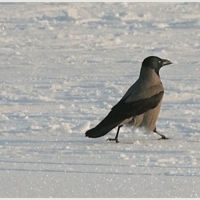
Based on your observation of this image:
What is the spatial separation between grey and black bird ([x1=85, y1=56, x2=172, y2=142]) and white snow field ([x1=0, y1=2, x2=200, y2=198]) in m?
0.15

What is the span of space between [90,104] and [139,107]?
210 centimetres

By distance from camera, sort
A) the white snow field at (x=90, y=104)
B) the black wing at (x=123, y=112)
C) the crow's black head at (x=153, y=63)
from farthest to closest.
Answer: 1. the crow's black head at (x=153, y=63)
2. the black wing at (x=123, y=112)
3. the white snow field at (x=90, y=104)

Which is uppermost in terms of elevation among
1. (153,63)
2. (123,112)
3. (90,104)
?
(153,63)

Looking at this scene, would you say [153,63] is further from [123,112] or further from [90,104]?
[90,104]

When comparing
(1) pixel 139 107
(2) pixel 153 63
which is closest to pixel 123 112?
(1) pixel 139 107

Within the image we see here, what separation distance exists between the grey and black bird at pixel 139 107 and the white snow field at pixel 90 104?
0.48ft

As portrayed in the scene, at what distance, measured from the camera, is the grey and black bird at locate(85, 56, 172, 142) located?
7.74 metres

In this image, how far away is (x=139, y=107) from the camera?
25.5 ft

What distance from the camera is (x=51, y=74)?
41.8 ft

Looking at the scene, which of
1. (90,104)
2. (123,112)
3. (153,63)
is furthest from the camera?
(90,104)

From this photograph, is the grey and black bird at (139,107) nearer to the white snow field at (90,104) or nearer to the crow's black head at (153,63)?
the crow's black head at (153,63)

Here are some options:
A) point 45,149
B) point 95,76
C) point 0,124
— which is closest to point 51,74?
point 95,76

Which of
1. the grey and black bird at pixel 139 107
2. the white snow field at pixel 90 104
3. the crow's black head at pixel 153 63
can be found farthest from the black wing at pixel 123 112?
the crow's black head at pixel 153 63

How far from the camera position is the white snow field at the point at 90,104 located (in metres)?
6.09
